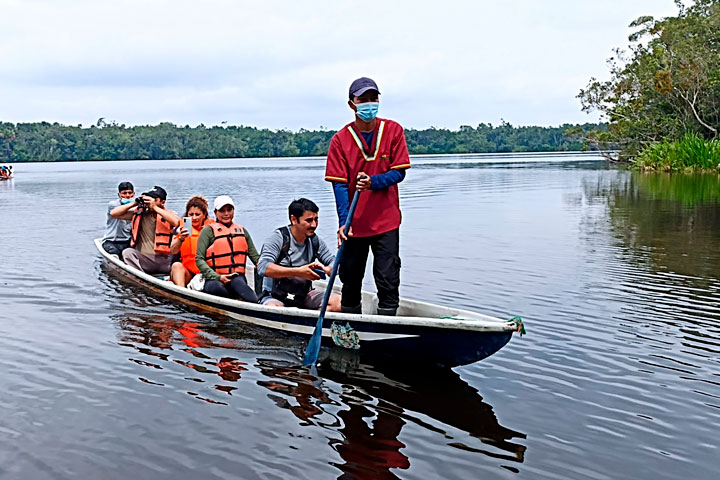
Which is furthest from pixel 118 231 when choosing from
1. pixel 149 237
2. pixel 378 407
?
pixel 378 407

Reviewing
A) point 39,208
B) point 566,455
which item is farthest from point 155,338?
point 39,208

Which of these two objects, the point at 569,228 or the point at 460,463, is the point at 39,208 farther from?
the point at 460,463

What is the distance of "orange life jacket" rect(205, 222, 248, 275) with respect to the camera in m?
8.04

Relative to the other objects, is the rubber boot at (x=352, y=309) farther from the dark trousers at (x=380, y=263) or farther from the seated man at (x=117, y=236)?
the seated man at (x=117, y=236)

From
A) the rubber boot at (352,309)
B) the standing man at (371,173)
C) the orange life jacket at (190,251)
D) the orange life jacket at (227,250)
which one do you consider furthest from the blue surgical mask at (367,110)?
the orange life jacket at (190,251)

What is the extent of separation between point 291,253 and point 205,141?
12655 cm

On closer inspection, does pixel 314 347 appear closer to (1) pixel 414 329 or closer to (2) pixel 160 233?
(1) pixel 414 329

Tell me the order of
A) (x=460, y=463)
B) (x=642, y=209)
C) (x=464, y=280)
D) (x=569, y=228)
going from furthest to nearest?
(x=642, y=209)
(x=569, y=228)
(x=464, y=280)
(x=460, y=463)

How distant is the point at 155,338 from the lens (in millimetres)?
7410

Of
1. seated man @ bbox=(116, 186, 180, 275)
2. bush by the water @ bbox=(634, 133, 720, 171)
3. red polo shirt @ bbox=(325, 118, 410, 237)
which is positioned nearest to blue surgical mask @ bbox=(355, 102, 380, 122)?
red polo shirt @ bbox=(325, 118, 410, 237)

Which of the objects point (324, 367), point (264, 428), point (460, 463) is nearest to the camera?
point (460, 463)

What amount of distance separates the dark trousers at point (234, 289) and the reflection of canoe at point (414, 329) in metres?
0.60

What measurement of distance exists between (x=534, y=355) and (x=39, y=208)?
891 inches

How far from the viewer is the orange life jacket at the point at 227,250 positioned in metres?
8.04
